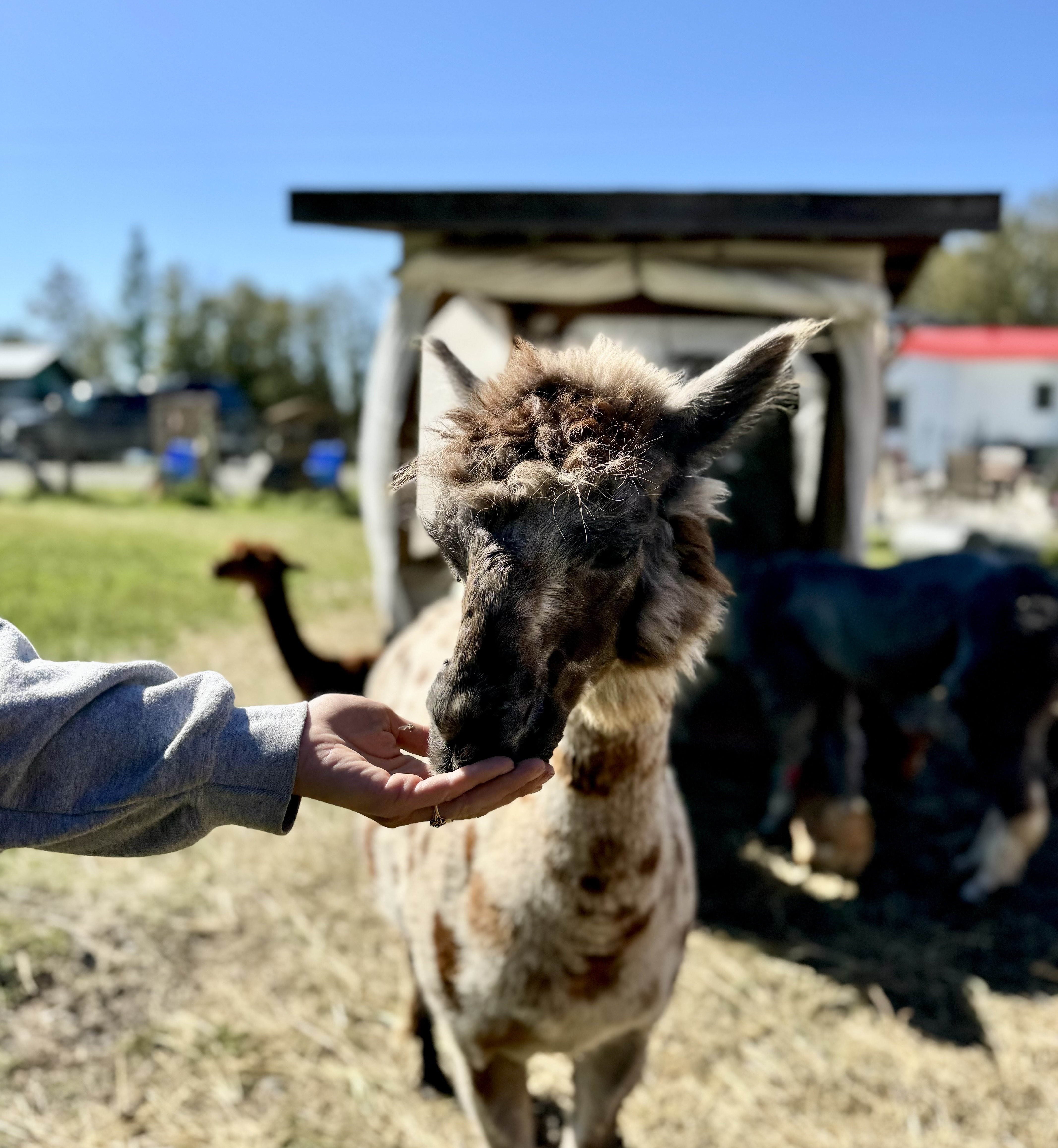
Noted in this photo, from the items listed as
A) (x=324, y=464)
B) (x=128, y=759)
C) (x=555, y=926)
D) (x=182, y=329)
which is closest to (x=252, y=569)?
(x=555, y=926)

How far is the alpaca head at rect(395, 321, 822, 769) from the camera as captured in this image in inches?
64.7

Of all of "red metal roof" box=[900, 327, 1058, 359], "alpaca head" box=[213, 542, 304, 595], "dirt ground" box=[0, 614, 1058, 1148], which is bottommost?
"dirt ground" box=[0, 614, 1058, 1148]

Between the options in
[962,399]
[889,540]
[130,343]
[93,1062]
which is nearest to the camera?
[93,1062]

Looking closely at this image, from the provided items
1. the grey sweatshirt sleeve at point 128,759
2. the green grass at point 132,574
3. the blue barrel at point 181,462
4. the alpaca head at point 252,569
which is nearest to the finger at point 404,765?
the grey sweatshirt sleeve at point 128,759

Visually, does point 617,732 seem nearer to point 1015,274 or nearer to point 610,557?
point 610,557

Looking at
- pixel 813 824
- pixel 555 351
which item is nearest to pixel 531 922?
pixel 555 351

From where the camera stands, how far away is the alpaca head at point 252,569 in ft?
16.1

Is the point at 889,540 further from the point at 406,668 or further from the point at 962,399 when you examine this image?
the point at 962,399

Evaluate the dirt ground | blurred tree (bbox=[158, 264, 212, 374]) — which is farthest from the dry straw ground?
blurred tree (bbox=[158, 264, 212, 374])

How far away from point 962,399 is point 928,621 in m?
34.1

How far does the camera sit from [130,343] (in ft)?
175

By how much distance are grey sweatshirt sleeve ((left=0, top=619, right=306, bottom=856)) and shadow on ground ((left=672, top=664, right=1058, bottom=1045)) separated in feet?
10.9

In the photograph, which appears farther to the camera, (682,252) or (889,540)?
(889,540)

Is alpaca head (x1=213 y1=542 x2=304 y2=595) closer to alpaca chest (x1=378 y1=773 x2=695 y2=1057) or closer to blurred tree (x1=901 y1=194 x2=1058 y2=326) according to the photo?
alpaca chest (x1=378 y1=773 x2=695 y2=1057)
